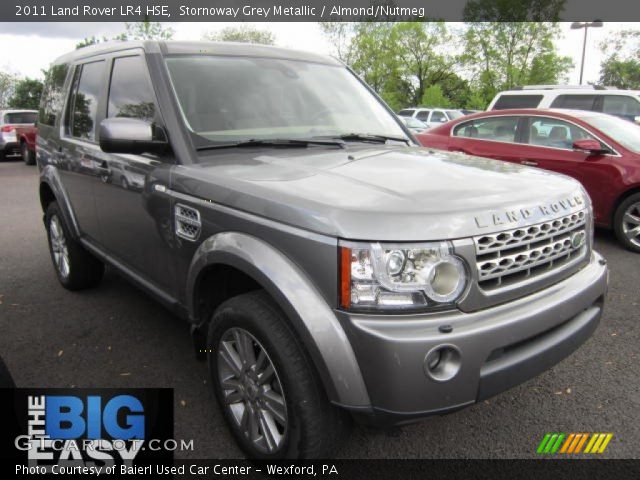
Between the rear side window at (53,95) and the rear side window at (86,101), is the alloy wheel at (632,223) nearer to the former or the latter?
the rear side window at (86,101)

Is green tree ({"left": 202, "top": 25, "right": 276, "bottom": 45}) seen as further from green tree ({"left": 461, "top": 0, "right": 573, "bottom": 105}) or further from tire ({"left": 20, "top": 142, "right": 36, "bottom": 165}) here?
tire ({"left": 20, "top": 142, "right": 36, "bottom": 165})

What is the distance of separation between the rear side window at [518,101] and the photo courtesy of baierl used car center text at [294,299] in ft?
22.6

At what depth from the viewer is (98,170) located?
3.47m

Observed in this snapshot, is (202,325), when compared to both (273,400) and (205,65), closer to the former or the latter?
(273,400)

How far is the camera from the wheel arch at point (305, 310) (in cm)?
183

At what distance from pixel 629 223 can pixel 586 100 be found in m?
5.29

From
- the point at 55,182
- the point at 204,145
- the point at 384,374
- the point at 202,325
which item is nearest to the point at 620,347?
the point at 384,374

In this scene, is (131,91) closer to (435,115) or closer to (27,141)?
(27,141)

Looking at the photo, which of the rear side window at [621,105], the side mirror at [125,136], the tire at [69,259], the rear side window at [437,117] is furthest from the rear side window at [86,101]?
the rear side window at [437,117]

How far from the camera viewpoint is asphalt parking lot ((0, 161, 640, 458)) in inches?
101

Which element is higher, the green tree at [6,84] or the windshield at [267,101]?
the green tree at [6,84]

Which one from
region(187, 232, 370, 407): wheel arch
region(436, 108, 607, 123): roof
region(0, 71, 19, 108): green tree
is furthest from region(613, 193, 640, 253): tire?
region(0, 71, 19, 108): green tree

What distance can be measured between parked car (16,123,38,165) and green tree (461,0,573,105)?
3025cm

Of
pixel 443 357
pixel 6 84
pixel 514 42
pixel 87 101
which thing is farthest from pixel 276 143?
pixel 6 84
